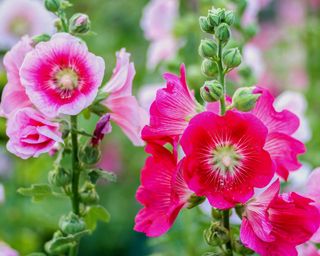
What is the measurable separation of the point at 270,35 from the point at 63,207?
117 cm

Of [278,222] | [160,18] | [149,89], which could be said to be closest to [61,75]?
[278,222]

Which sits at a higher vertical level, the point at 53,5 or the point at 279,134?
the point at 53,5

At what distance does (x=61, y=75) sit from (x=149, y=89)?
1.71 feet

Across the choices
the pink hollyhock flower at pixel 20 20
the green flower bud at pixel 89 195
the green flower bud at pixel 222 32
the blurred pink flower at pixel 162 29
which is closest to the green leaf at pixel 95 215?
the green flower bud at pixel 89 195

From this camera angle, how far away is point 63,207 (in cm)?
180

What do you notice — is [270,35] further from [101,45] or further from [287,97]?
[287,97]

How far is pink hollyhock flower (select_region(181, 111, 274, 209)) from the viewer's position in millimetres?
785

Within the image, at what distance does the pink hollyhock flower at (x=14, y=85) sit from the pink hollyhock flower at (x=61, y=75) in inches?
1.9

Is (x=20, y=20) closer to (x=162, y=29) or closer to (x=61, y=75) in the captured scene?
(x=162, y=29)

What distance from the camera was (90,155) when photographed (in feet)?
2.92

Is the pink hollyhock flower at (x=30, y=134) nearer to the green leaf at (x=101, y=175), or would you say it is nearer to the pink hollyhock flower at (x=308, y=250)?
the green leaf at (x=101, y=175)

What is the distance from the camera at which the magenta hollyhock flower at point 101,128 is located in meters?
0.88

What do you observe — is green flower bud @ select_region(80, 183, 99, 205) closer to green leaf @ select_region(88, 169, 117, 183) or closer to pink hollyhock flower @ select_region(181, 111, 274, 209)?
green leaf @ select_region(88, 169, 117, 183)

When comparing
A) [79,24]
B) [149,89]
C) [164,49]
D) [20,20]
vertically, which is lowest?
[79,24]
